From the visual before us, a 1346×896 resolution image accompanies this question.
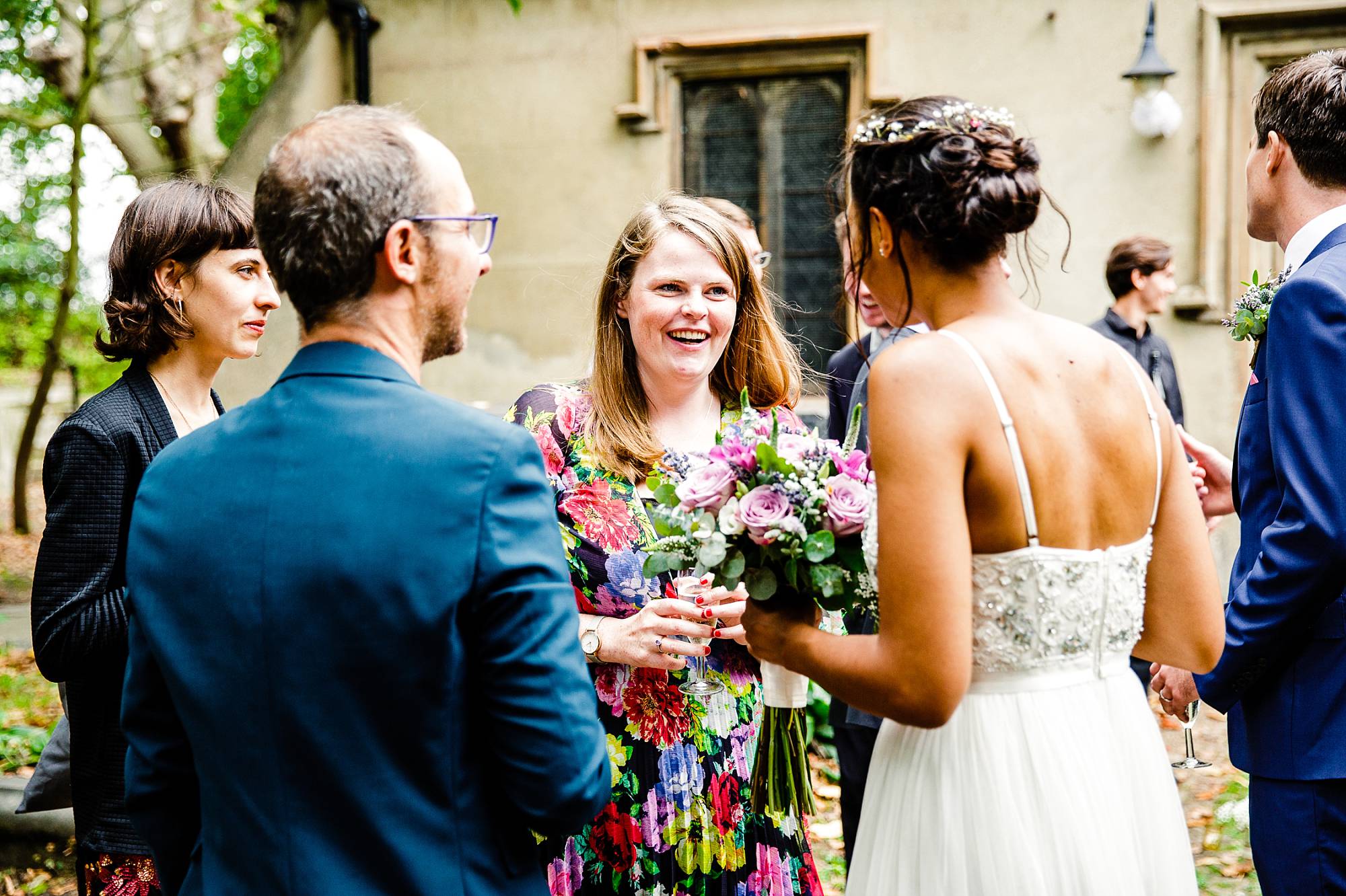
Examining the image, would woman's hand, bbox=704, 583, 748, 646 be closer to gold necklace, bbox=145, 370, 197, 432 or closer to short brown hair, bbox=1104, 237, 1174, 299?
gold necklace, bbox=145, 370, 197, 432

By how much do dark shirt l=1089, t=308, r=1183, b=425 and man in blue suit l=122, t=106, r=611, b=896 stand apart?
19.8ft

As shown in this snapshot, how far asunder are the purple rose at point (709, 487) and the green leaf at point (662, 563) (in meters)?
0.10

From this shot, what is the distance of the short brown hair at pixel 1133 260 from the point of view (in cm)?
704

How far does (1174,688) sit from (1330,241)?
112cm

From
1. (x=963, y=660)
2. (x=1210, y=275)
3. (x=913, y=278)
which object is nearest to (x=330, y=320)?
(x=913, y=278)

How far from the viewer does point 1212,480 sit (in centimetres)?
332

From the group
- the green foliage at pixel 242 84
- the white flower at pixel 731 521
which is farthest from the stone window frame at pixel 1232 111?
the green foliage at pixel 242 84

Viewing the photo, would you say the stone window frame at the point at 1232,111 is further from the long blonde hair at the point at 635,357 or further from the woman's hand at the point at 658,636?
the woman's hand at the point at 658,636

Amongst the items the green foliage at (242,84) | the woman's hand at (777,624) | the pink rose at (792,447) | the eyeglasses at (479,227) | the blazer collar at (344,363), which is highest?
the green foliage at (242,84)

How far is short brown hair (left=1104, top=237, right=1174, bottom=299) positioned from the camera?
704cm

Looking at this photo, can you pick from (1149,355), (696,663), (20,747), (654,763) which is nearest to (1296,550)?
(696,663)

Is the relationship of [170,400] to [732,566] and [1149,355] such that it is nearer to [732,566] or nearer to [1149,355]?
[732,566]

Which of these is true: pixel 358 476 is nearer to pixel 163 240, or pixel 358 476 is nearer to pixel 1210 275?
pixel 163 240

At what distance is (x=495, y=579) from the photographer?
1.57 meters
